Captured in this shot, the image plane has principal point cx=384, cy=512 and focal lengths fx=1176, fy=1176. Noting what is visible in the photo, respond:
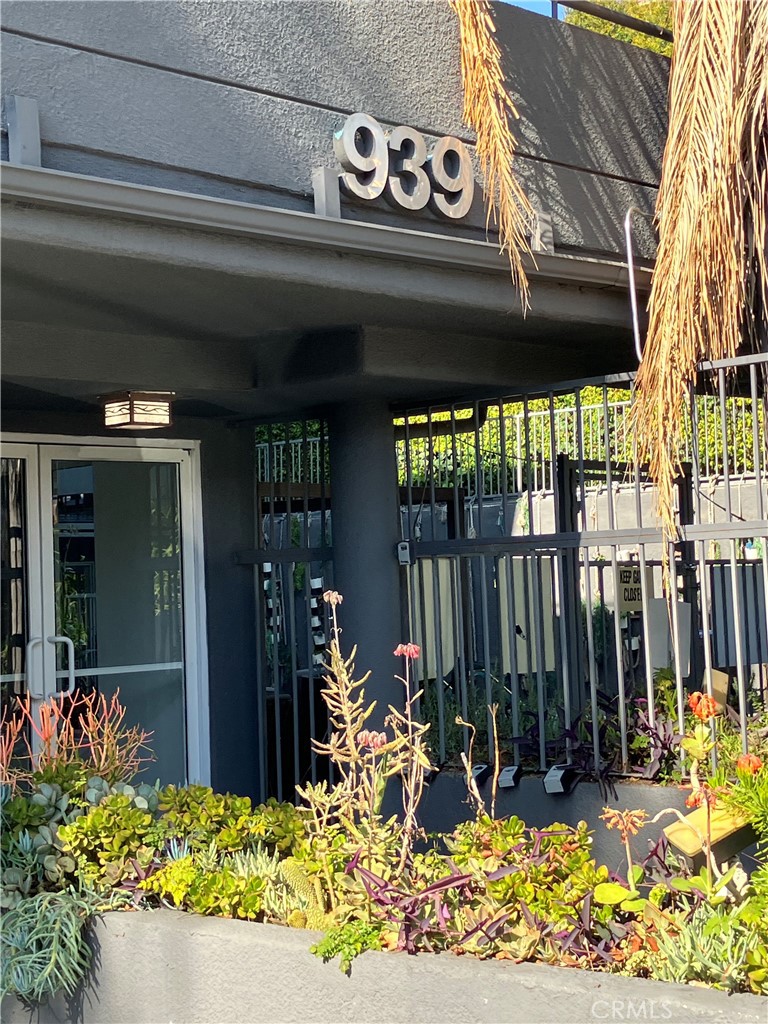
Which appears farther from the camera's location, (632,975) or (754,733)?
(754,733)

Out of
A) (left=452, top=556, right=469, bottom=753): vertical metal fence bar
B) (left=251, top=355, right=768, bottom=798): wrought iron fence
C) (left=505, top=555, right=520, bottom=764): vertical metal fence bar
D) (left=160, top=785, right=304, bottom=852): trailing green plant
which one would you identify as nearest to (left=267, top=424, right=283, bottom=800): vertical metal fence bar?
(left=251, top=355, right=768, bottom=798): wrought iron fence

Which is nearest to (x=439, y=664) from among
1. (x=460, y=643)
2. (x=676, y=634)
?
(x=460, y=643)

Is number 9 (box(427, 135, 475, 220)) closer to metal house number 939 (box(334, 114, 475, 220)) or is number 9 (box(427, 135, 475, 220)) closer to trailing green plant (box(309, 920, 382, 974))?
metal house number 939 (box(334, 114, 475, 220))

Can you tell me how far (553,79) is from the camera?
19.0 feet

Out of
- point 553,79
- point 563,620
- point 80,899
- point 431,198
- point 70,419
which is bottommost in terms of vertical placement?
point 80,899

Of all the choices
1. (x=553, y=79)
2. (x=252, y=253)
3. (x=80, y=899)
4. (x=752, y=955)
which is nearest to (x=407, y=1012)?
(x=752, y=955)

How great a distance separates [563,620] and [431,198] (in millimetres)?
2177

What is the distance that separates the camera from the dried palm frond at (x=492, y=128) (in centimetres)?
507

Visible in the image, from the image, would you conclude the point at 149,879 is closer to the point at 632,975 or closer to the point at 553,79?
the point at 632,975

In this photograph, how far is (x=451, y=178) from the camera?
5180 millimetres

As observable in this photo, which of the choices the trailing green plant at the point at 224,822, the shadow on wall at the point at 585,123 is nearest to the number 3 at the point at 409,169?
the shadow on wall at the point at 585,123

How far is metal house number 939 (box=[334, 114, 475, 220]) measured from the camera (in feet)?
15.7

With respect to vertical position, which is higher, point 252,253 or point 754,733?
point 252,253

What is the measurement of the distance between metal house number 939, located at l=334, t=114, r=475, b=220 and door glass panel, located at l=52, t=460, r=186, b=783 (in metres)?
2.67
